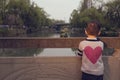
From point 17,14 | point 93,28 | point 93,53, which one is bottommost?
point 93,53

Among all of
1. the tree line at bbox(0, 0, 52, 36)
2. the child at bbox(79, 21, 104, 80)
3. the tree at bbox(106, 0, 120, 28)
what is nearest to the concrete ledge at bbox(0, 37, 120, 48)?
the child at bbox(79, 21, 104, 80)

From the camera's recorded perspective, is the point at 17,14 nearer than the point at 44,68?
No

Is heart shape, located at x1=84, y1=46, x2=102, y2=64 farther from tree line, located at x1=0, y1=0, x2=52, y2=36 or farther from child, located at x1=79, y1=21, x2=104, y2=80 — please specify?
tree line, located at x1=0, y1=0, x2=52, y2=36

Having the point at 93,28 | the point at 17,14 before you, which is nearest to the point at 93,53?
the point at 93,28

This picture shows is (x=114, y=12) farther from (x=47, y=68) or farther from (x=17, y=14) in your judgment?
(x=47, y=68)

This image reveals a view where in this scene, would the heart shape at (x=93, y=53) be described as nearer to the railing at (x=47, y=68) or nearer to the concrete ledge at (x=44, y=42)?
the railing at (x=47, y=68)

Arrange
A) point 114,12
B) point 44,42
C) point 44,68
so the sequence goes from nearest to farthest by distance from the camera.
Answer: point 44,68 → point 44,42 → point 114,12

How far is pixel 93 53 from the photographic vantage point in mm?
4746

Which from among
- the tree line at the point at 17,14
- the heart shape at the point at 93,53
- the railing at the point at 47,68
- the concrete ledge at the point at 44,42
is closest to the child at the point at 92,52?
the heart shape at the point at 93,53

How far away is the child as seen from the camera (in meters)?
4.75

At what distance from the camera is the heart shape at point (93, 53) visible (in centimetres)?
475

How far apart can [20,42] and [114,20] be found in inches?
2643

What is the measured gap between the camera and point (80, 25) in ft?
335

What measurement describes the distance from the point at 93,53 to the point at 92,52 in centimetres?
2
